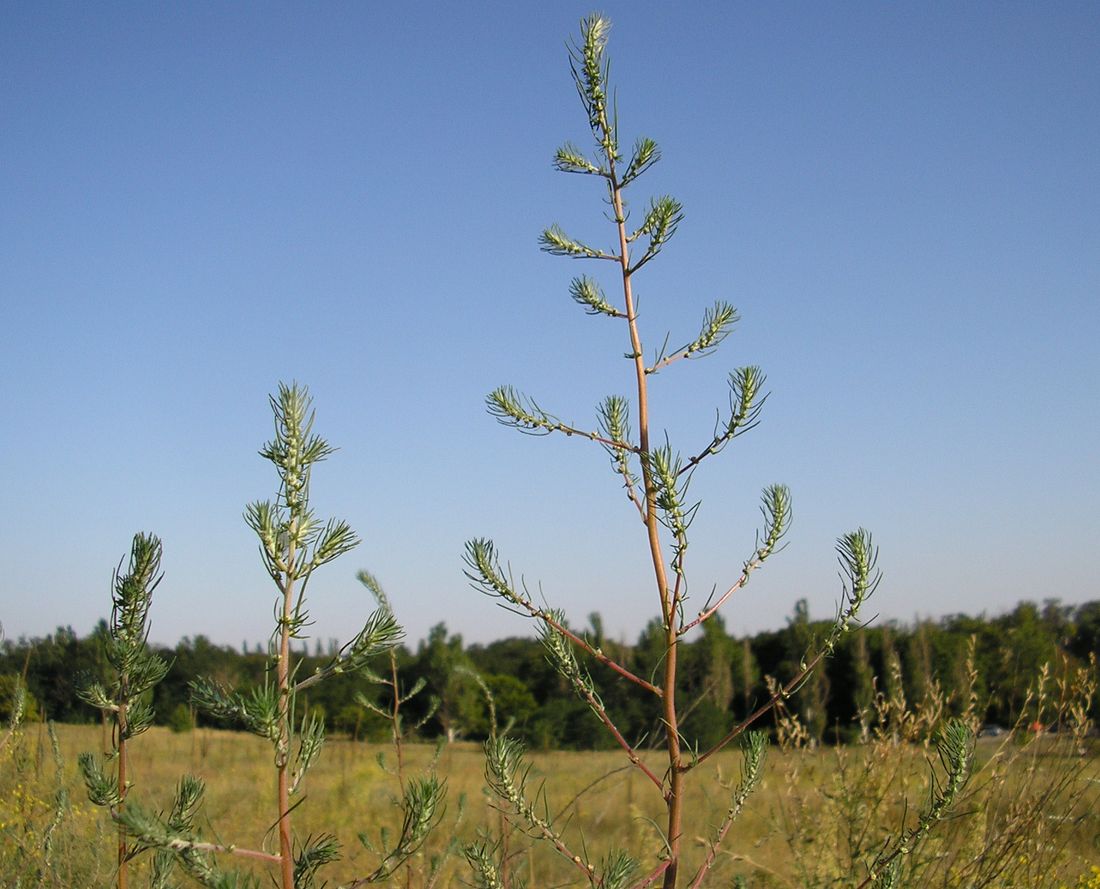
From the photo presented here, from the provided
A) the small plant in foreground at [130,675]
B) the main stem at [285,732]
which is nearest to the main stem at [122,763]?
the small plant in foreground at [130,675]

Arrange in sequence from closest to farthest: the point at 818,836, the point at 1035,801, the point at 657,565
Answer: the point at 657,565 < the point at 1035,801 < the point at 818,836

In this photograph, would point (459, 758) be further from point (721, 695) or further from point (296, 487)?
point (296, 487)

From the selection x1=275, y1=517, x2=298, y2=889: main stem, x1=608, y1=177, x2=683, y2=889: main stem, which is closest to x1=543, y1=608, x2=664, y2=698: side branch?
x1=608, y1=177, x2=683, y2=889: main stem

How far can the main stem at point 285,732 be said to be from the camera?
1.25 metres

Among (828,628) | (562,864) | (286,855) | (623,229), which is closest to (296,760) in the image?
(286,855)

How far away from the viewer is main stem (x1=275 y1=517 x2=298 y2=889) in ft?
4.11

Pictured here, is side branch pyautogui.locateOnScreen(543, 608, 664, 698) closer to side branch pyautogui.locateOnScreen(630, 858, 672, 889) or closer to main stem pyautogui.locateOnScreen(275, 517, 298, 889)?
side branch pyautogui.locateOnScreen(630, 858, 672, 889)

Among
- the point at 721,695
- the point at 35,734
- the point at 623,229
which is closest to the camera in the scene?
the point at 623,229

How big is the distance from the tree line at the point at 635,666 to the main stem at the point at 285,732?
0.04 m

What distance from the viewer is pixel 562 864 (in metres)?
7.91

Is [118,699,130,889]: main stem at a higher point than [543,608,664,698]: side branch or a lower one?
lower

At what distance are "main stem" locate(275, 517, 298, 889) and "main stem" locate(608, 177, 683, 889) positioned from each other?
60cm

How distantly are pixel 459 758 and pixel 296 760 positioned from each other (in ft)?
67.4

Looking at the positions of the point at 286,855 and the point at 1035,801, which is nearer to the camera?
the point at 286,855
